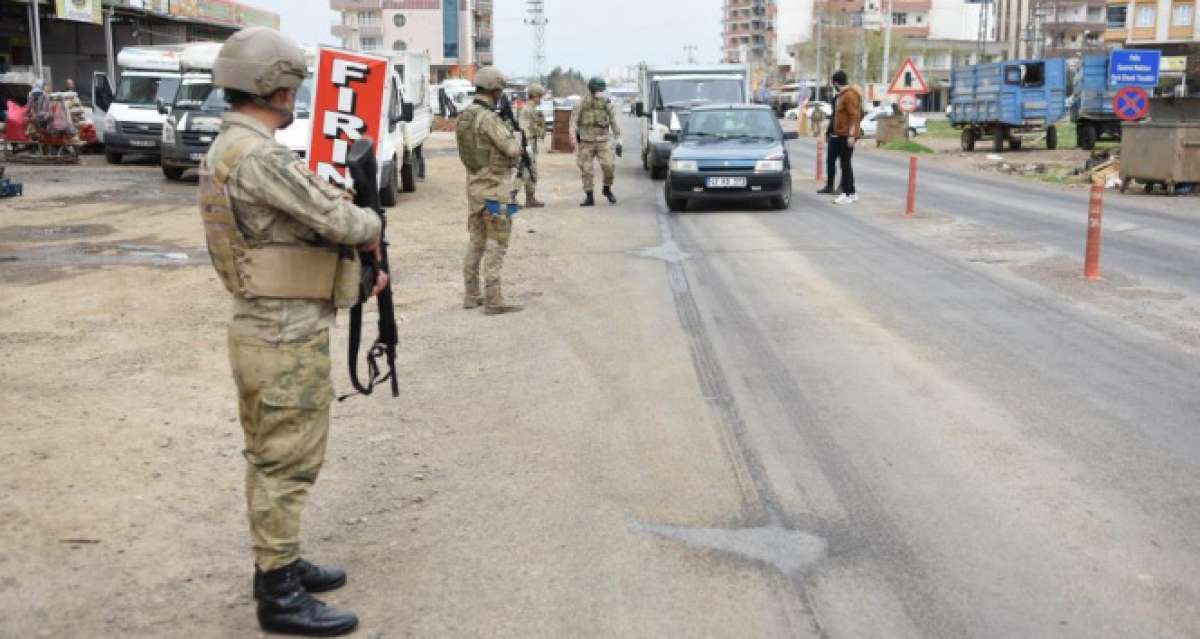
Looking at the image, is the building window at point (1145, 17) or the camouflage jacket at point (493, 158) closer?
the camouflage jacket at point (493, 158)

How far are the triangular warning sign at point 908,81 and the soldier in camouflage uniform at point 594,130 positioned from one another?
Result: 525 inches

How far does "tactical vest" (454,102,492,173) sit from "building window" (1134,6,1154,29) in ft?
268

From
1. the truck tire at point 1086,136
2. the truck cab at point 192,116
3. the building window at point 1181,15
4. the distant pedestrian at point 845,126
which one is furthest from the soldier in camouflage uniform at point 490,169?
the building window at point 1181,15

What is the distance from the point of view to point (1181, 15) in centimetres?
7900

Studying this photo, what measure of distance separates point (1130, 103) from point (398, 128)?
14.2 metres

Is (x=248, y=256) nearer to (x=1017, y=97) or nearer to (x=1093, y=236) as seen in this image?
(x=1093, y=236)

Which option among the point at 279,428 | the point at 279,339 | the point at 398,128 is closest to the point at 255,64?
the point at 279,339

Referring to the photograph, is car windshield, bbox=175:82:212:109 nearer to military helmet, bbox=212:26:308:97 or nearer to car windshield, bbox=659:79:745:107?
car windshield, bbox=659:79:745:107

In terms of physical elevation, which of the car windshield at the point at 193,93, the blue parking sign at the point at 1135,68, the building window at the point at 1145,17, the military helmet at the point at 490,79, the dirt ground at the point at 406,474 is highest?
the building window at the point at 1145,17

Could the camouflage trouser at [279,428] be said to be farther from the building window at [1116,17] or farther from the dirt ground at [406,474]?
the building window at [1116,17]

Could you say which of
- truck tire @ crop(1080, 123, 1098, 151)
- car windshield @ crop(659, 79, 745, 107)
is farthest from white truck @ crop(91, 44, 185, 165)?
truck tire @ crop(1080, 123, 1098, 151)

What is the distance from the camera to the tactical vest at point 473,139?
32.5ft

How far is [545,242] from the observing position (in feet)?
49.2

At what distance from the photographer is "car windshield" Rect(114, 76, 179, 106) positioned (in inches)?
1085
